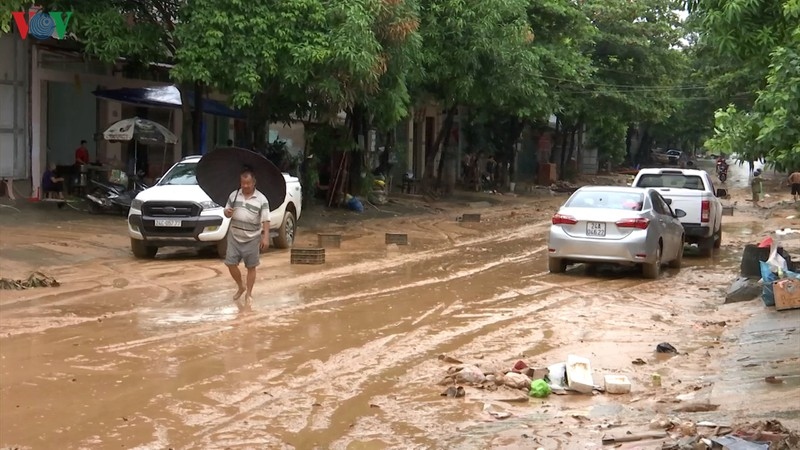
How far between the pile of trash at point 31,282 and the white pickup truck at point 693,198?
1158 cm

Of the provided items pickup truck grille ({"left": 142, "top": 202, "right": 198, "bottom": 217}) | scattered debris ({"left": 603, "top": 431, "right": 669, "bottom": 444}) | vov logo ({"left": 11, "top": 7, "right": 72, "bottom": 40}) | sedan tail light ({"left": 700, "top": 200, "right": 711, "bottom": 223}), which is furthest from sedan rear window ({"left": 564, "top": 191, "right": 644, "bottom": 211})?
vov logo ({"left": 11, "top": 7, "right": 72, "bottom": 40})

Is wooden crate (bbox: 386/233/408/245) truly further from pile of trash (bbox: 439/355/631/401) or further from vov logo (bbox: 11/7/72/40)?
pile of trash (bbox: 439/355/631/401)

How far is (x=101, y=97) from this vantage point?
23406 mm

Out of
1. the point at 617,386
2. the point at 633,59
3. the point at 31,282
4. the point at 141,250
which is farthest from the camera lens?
the point at 633,59

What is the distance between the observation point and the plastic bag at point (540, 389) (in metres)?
7.72

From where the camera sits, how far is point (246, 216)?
38.1ft

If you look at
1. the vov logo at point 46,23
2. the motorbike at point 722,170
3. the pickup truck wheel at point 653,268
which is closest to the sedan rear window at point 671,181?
the pickup truck wheel at point 653,268

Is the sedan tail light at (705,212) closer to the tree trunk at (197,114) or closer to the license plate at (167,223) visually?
the license plate at (167,223)

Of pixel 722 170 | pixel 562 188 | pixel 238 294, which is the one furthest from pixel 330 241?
pixel 722 170

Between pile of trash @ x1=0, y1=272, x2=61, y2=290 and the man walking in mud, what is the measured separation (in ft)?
9.17

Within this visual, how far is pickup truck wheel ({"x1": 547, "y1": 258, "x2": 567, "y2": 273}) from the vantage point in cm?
1542

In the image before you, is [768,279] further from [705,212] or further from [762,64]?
[705,212]

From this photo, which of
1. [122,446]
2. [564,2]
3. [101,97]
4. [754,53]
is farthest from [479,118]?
[122,446]

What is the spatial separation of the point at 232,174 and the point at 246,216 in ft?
2.27
